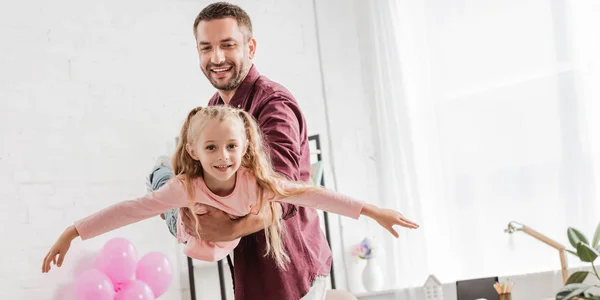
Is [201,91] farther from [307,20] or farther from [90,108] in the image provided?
[307,20]

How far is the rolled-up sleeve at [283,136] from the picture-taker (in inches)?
68.1

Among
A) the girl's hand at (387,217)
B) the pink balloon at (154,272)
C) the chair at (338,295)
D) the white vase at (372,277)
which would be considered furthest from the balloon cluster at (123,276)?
the girl's hand at (387,217)

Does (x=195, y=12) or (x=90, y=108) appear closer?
(x=90, y=108)

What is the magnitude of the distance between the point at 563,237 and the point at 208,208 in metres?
2.55

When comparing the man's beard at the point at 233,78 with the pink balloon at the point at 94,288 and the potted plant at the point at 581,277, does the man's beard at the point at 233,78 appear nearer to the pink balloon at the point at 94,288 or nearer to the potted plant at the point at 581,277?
the potted plant at the point at 581,277

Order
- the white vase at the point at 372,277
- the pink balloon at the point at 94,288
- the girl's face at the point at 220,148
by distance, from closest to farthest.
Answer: the girl's face at the point at 220,148 < the pink balloon at the point at 94,288 < the white vase at the point at 372,277

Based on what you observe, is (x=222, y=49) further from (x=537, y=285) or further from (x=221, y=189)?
(x=537, y=285)

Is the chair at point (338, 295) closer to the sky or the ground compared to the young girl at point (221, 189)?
closer to the ground

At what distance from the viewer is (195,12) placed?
431cm

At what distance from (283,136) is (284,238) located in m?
0.24

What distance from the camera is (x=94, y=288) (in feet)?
10.4

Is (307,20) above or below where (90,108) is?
above

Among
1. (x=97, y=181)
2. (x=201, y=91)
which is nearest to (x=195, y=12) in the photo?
(x=201, y=91)

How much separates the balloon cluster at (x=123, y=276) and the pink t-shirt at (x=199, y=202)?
1.66m
